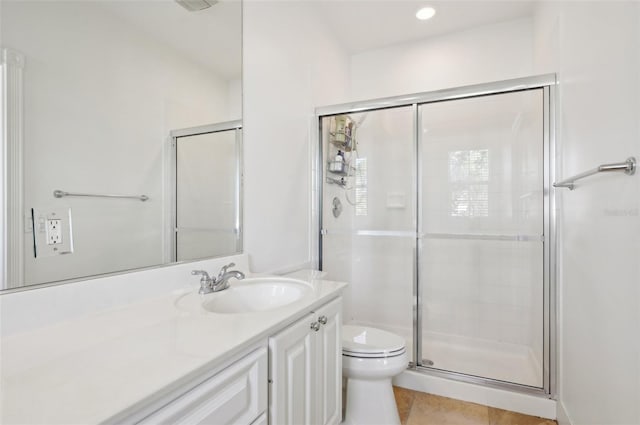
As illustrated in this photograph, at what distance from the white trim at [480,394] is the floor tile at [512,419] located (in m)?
0.03

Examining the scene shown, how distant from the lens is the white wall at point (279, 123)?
1722 mm

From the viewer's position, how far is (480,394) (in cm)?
188

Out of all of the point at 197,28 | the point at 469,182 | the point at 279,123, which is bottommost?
the point at 469,182

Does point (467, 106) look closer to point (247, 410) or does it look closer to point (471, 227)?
point (471, 227)

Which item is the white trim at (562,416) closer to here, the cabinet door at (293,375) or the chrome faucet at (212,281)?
the cabinet door at (293,375)

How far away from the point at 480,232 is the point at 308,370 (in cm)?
190

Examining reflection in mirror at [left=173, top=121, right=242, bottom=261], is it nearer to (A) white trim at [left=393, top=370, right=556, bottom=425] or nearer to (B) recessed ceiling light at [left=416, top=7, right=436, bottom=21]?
(A) white trim at [left=393, top=370, right=556, bottom=425]

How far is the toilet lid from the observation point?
1.62m

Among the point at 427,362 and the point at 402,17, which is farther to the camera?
the point at 402,17

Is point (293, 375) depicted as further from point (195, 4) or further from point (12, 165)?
point (195, 4)

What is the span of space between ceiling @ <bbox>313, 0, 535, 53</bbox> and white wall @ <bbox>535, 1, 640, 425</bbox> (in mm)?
887

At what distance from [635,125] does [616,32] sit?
35 cm

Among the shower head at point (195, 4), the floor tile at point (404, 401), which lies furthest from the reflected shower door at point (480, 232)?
the shower head at point (195, 4)

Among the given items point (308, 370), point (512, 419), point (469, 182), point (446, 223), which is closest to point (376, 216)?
point (446, 223)
